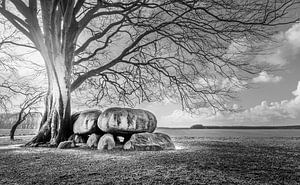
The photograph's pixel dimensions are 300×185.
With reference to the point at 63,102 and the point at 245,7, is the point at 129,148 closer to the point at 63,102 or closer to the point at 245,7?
the point at 63,102

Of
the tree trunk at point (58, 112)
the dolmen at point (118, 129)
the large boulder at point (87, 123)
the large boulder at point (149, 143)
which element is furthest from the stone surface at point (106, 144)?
the tree trunk at point (58, 112)

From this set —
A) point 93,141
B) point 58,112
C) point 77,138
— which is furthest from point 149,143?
point 58,112

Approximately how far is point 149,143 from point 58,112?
13.6ft

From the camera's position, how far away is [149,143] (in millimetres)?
7723

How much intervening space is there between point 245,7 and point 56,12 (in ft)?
25.2

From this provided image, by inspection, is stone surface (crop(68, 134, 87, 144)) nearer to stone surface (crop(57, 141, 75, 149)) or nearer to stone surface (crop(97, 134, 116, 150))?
stone surface (crop(57, 141, 75, 149))

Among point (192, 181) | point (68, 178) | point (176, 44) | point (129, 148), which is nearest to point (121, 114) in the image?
point (129, 148)

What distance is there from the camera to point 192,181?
10.8 feet

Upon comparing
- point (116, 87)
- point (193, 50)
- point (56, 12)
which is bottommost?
point (116, 87)

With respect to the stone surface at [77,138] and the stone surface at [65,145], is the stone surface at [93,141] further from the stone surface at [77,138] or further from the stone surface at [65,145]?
the stone surface at [77,138]

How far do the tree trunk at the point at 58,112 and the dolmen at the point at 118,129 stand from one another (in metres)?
0.48

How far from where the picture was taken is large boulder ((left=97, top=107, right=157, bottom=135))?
343 inches

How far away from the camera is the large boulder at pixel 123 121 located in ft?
28.6

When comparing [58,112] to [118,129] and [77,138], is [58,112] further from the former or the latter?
[118,129]
